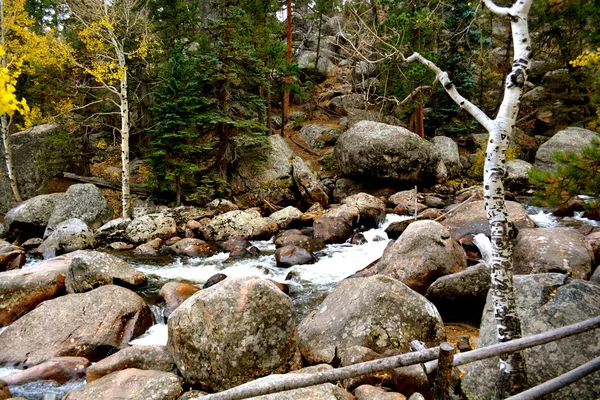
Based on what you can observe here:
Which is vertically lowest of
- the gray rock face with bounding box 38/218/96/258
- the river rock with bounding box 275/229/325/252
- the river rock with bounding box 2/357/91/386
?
the gray rock face with bounding box 38/218/96/258

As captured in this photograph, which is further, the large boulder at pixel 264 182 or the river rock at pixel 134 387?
the large boulder at pixel 264 182

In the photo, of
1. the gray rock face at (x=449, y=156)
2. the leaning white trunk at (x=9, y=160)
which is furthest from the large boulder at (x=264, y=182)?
the leaning white trunk at (x=9, y=160)

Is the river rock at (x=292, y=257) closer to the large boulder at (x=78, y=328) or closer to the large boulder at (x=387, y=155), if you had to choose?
the large boulder at (x=78, y=328)

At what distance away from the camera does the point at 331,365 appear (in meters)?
5.38

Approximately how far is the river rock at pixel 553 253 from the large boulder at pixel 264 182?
454 inches

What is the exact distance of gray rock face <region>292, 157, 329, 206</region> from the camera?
59.9 feet

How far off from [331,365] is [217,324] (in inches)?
72.5

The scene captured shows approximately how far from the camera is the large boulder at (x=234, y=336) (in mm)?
5055

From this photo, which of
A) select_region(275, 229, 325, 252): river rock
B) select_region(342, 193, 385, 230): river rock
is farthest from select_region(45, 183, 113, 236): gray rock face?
select_region(342, 193, 385, 230): river rock

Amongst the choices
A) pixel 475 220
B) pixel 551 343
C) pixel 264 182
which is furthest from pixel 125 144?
pixel 551 343

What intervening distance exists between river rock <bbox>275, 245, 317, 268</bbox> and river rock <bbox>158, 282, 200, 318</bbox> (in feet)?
10.5

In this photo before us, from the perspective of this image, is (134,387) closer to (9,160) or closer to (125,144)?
(125,144)

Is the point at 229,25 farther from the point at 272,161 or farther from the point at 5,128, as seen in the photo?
the point at 5,128

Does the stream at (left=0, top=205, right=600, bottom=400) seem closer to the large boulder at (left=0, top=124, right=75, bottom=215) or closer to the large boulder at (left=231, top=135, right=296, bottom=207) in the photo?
the large boulder at (left=231, top=135, right=296, bottom=207)
